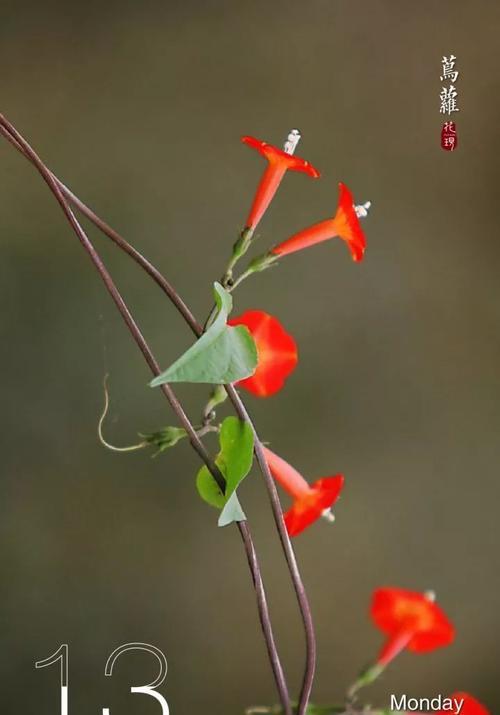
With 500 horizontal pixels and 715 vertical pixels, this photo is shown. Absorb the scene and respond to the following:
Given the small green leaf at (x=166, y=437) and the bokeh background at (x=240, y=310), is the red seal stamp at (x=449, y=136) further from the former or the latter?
the small green leaf at (x=166, y=437)

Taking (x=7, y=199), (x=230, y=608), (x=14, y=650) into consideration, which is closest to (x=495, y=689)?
(x=230, y=608)

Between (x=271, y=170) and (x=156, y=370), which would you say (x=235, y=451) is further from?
(x=271, y=170)

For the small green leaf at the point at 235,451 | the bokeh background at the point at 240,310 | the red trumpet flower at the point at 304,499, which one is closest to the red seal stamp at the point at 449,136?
the bokeh background at the point at 240,310

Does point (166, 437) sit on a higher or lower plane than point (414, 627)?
higher

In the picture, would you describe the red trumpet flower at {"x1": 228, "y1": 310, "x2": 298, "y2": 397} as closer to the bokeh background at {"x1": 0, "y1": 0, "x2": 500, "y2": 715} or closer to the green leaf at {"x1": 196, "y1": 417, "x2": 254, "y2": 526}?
the green leaf at {"x1": 196, "y1": 417, "x2": 254, "y2": 526}

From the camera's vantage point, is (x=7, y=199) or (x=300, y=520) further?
(x=7, y=199)

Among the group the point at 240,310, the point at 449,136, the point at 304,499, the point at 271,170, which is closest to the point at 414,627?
the point at 304,499

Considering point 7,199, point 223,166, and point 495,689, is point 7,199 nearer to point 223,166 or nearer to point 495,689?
point 223,166
